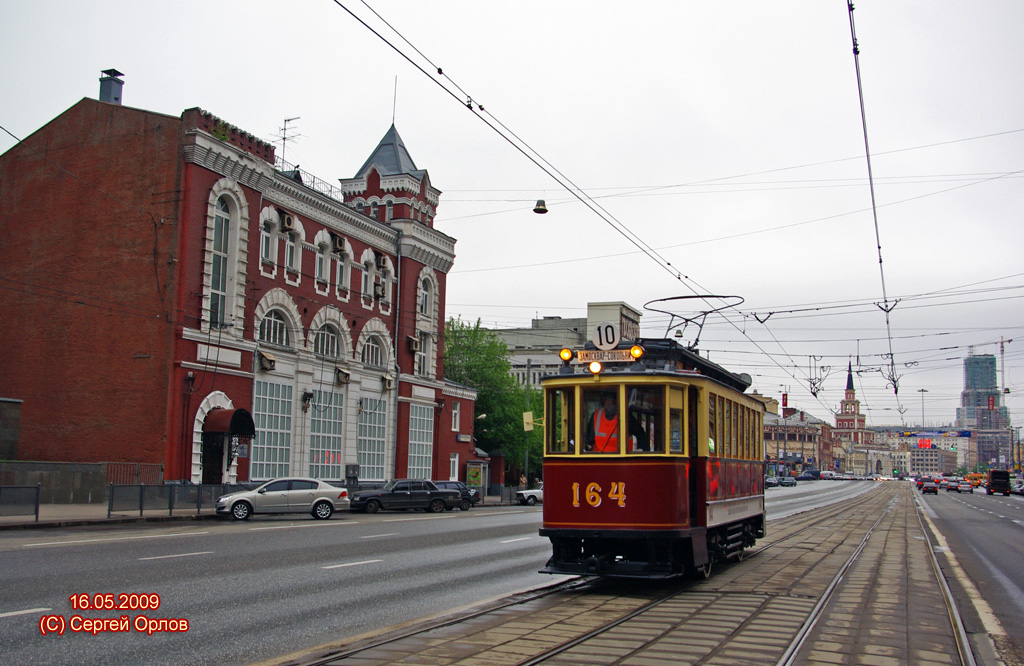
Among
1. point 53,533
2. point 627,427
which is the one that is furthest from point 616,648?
point 53,533

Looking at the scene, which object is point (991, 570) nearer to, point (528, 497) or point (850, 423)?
point (528, 497)

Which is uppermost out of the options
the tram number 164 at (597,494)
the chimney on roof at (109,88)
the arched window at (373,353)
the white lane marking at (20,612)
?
the chimney on roof at (109,88)

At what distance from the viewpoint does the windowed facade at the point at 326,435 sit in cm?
3962

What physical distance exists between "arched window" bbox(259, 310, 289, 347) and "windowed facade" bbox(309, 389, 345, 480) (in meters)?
2.95

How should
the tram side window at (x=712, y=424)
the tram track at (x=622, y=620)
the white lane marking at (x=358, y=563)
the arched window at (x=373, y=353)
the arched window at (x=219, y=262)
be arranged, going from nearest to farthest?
the tram track at (x=622, y=620) → the tram side window at (x=712, y=424) → the white lane marking at (x=358, y=563) → the arched window at (x=219, y=262) → the arched window at (x=373, y=353)

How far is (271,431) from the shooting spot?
3688 centimetres

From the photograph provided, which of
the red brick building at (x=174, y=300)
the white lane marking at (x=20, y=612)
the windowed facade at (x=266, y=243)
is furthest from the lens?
the windowed facade at (x=266, y=243)

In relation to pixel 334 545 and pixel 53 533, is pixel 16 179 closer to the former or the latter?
pixel 53 533

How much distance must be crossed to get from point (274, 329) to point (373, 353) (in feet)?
26.6

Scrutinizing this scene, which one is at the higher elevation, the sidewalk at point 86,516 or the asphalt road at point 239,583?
the asphalt road at point 239,583

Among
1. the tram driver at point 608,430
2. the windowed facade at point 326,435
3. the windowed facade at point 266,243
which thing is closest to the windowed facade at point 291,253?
the windowed facade at point 266,243

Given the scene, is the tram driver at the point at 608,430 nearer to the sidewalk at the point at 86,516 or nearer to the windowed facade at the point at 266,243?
the sidewalk at the point at 86,516

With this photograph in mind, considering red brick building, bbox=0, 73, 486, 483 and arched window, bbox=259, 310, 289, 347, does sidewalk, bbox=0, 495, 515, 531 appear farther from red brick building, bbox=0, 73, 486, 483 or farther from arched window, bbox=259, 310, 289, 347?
arched window, bbox=259, 310, 289, 347

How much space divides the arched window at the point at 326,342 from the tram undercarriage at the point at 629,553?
Result: 29.2 metres
